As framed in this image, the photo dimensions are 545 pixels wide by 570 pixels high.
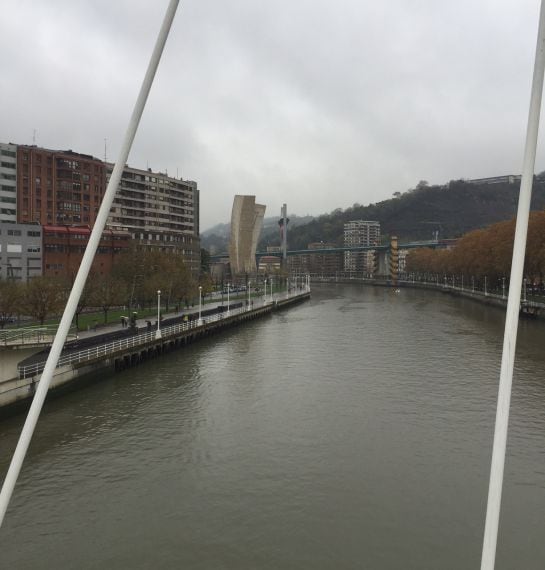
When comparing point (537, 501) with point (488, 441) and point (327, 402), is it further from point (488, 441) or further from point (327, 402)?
point (327, 402)

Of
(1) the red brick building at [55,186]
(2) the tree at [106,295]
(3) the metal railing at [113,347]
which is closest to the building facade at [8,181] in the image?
(1) the red brick building at [55,186]

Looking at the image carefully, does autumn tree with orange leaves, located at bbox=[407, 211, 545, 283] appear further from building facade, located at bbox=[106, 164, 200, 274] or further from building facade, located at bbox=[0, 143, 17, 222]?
building facade, located at bbox=[0, 143, 17, 222]

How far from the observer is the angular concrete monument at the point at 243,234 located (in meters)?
A: 102

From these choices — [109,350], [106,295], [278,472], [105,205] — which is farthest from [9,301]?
[105,205]

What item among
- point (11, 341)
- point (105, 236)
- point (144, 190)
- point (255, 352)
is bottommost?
point (255, 352)

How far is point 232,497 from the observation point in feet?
46.8

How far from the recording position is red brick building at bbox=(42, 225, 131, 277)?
59.4 metres

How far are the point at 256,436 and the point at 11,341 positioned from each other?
12.9 metres

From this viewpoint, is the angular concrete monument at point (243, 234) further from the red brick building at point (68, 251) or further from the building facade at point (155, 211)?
the red brick building at point (68, 251)

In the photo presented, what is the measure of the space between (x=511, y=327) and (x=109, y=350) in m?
27.6

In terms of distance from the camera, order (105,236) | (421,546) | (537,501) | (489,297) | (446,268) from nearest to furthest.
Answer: (421,546) < (537,501) < (105,236) < (489,297) < (446,268)

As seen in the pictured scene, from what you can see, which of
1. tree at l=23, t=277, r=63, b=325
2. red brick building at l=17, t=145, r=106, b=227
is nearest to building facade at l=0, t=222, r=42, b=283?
red brick building at l=17, t=145, r=106, b=227

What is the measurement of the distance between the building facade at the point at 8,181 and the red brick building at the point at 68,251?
66.4 feet

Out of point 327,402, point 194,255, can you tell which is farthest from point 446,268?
point 327,402
